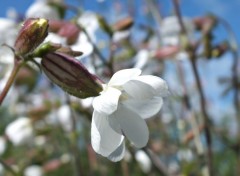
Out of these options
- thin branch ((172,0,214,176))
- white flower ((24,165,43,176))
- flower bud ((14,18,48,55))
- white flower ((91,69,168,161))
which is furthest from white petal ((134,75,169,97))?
white flower ((24,165,43,176))

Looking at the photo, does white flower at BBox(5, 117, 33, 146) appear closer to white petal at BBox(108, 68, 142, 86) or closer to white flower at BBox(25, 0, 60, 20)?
white flower at BBox(25, 0, 60, 20)

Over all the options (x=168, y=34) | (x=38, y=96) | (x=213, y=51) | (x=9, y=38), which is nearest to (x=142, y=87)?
(x=9, y=38)

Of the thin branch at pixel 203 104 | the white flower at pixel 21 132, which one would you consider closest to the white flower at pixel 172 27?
the thin branch at pixel 203 104

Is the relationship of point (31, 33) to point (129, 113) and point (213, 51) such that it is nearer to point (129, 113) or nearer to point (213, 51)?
point (129, 113)

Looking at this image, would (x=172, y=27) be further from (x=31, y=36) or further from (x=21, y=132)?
(x=31, y=36)

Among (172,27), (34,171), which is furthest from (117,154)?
(34,171)

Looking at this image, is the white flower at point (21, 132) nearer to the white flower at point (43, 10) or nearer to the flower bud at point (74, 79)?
the white flower at point (43, 10)
